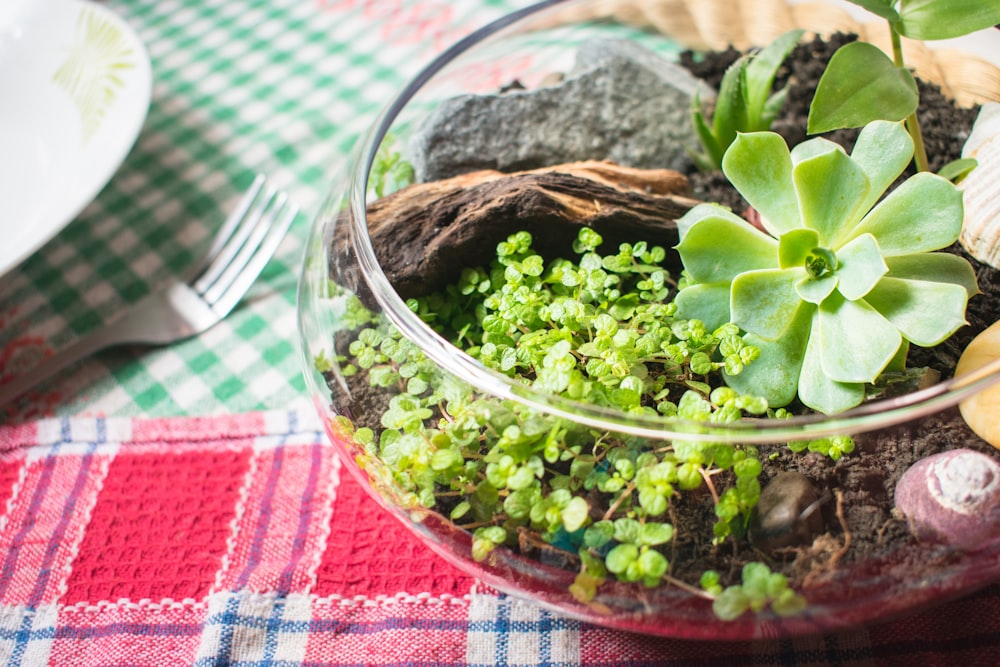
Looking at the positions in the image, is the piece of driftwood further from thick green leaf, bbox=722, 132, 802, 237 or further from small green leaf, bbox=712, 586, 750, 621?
small green leaf, bbox=712, 586, 750, 621

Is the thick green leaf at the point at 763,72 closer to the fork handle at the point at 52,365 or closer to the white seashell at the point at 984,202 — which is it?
the white seashell at the point at 984,202

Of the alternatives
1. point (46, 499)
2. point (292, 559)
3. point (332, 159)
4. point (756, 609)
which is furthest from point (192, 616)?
point (332, 159)

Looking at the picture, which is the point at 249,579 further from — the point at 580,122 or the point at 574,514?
the point at 580,122

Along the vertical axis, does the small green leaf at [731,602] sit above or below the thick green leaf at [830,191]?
below

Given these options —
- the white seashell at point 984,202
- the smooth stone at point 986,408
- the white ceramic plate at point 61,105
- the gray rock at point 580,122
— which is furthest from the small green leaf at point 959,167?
the white ceramic plate at point 61,105

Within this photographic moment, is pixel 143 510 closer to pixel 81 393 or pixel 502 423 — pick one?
pixel 81 393

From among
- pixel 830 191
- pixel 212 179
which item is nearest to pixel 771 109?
pixel 830 191
